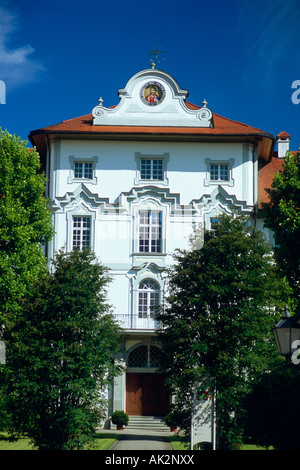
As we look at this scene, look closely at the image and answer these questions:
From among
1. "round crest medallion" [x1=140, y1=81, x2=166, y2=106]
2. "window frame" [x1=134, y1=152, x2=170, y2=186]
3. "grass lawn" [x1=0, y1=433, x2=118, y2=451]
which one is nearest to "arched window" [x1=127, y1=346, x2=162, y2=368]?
"grass lawn" [x1=0, y1=433, x2=118, y2=451]

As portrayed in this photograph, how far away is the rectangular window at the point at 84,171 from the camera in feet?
123

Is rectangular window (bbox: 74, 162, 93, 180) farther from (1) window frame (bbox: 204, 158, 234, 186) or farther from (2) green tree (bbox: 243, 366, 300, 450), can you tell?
(2) green tree (bbox: 243, 366, 300, 450)

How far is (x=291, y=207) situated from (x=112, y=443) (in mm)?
14266

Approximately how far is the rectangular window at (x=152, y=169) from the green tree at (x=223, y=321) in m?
12.1

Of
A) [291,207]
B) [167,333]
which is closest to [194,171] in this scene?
[291,207]

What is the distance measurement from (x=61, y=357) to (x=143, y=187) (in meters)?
15.1

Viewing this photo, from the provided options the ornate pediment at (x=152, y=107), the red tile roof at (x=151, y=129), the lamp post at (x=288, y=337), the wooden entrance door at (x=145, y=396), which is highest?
the ornate pediment at (x=152, y=107)

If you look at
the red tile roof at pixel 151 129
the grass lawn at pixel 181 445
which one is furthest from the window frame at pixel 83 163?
the grass lawn at pixel 181 445

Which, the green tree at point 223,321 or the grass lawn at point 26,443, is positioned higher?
the green tree at point 223,321

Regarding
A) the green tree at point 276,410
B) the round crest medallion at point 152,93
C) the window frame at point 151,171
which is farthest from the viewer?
the round crest medallion at point 152,93

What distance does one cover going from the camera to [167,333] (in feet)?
81.3

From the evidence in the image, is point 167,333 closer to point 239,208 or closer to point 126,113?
point 239,208

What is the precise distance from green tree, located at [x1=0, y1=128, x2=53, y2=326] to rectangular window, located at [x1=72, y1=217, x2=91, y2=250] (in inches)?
Result: 89.3

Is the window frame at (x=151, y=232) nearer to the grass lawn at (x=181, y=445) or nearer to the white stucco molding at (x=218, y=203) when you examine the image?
the white stucco molding at (x=218, y=203)
